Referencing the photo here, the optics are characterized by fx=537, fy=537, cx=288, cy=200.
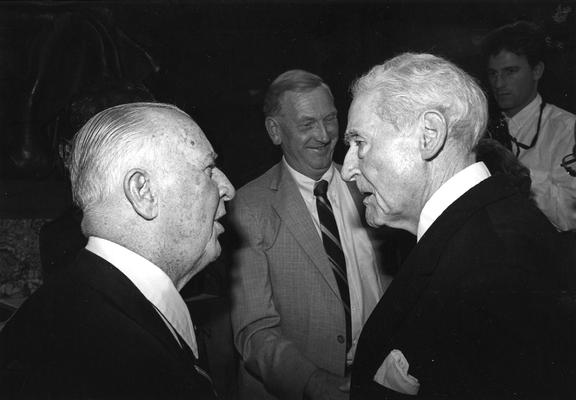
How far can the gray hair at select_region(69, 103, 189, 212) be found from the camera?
1.60 meters

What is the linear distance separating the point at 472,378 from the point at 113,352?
91cm

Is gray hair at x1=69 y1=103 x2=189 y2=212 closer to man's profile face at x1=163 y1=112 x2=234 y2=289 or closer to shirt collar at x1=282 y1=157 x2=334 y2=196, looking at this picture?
man's profile face at x1=163 y1=112 x2=234 y2=289

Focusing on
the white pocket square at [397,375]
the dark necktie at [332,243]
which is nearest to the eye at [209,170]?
the white pocket square at [397,375]

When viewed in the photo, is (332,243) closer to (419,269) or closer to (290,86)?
(290,86)

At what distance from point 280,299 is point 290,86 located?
1.27 m

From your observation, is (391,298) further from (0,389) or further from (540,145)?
(540,145)

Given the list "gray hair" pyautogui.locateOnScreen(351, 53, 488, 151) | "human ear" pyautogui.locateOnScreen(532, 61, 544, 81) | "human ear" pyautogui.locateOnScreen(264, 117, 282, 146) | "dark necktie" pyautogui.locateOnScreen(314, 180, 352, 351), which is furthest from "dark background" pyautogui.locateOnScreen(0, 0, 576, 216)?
"gray hair" pyautogui.locateOnScreen(351, 53, 488, 151)

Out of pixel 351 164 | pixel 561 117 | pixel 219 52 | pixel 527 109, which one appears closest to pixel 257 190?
pixel 351 164

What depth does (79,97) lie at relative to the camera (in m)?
2.47

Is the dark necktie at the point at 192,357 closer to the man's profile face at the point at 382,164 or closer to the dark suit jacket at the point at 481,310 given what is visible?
the dark suit jacket at the point at 481,310

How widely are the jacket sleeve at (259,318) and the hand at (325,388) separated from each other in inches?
1.2

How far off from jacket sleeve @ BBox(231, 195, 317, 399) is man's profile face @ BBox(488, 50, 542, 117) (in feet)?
5.86

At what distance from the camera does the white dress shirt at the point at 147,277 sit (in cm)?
157

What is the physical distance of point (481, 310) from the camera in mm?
1378
